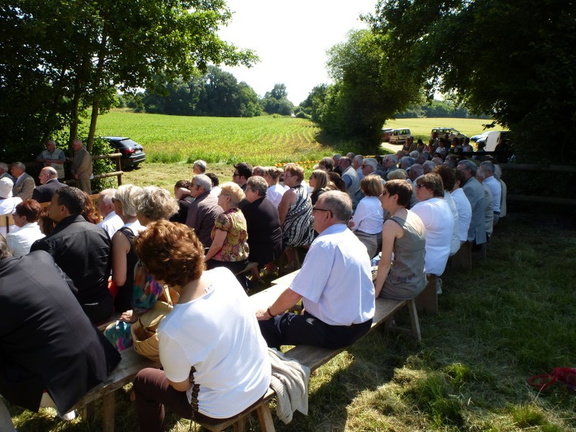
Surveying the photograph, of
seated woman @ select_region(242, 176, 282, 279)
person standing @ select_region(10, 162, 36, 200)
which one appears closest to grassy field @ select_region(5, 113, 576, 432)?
seated woman @ select_region(242, 176, 282, 279)

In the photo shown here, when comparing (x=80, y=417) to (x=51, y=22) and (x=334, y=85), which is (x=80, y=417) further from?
(x=334, y=85)

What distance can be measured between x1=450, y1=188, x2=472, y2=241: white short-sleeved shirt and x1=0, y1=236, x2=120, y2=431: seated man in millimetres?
4886

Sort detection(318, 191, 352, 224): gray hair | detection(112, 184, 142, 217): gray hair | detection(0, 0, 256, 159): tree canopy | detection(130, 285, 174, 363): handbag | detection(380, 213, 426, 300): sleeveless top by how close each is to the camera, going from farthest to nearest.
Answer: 1. detection(0, 0, 256, 159): tree canopy
2. detection(380, 213, 426, 300): sleeveless top
3. detection(112, 184, 142, 217): gray hair
4. detection(318, 191, 352, 224): gray hair
5. detection(130, 285, 174, 363): handbag

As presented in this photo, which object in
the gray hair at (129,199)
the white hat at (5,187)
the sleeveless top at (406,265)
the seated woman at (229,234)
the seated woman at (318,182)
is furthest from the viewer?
the seated woman at (318,182)

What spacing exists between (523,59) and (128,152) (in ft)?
46.3

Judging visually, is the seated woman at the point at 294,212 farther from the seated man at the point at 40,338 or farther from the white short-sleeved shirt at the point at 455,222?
the seated man at the point at 40,338

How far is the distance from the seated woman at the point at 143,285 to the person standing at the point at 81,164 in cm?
937

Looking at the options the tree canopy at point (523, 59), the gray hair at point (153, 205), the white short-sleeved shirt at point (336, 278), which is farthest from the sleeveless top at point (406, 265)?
the tree canopy at point (523, 59)

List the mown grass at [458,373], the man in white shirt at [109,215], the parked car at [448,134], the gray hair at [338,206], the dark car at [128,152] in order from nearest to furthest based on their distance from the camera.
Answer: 1. the gray hair at [338,206]
2. the mown grass at [458,373]
3. the man in white shirt at [109,215]
4. the dark car at [128,152]
5. the parked car at [448,134]

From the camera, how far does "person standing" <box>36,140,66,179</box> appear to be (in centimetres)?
1147

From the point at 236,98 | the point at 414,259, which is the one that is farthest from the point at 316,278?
the point at 236,98

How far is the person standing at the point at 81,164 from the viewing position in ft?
39.6

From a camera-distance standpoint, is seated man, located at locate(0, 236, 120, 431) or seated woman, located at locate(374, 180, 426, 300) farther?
seated woman, located at locate(374, 180, 426, 300)

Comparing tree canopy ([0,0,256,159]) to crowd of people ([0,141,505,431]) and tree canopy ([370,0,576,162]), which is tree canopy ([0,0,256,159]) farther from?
crowd of people ([0,141,505,431])
